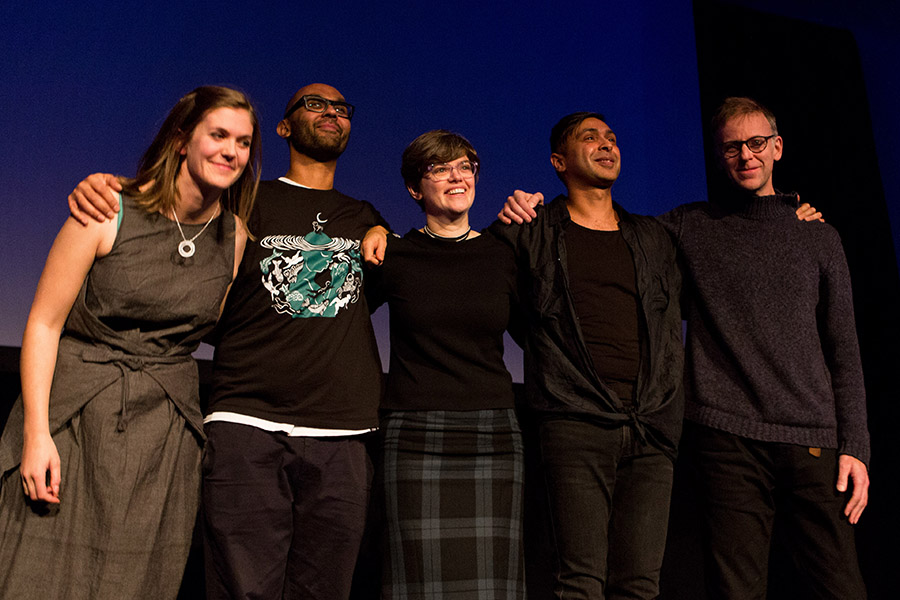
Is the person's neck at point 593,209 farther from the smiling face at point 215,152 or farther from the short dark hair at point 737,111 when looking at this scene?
the smiling face at point 215,152

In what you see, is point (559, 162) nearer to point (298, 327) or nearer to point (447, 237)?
point (447, 237)

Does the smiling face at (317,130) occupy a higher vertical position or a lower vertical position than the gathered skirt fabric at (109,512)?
higher

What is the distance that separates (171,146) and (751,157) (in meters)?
1.61

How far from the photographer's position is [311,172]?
2.16 meters

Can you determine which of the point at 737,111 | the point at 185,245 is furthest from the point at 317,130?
the point at 737,111

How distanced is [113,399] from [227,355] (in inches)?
13.3

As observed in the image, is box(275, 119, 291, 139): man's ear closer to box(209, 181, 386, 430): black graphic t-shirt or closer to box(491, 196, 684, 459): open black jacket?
box(209, 181, 386, 430): black graphic t-shirt

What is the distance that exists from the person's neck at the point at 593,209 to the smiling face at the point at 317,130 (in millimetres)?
709

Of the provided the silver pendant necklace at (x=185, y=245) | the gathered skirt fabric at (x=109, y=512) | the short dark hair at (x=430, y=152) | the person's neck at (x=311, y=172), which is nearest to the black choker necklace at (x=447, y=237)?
the short dark hair at (x=430, y=152)

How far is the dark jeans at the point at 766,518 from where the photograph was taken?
1938 mm

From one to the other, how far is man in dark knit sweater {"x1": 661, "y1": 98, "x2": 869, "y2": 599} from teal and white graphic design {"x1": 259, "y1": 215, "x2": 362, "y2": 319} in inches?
39.1

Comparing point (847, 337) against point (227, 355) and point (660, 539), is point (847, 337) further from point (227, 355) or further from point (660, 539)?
→ point (227, 355)

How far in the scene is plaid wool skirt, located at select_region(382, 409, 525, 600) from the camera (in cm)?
178

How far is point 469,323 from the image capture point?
6.26 ft
